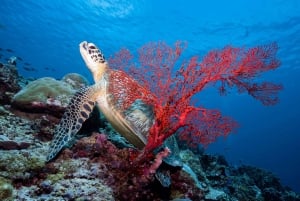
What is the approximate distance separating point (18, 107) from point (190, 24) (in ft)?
94.8

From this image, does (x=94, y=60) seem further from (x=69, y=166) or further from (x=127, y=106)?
(x=69, y=166)

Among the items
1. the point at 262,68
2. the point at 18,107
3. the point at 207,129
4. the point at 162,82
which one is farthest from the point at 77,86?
the point at 262,68

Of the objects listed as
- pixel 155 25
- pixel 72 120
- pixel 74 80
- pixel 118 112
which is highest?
pixel 155 25

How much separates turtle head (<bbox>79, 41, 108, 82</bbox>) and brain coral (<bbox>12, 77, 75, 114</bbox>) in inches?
32.7

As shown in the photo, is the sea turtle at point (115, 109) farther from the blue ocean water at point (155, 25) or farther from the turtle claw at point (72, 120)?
the blue ocean water at point (155, 25)

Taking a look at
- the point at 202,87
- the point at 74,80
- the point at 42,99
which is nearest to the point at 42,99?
the point at 42,99

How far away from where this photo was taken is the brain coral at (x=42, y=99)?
16.6 ft

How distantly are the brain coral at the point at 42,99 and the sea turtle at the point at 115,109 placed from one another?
1.07m

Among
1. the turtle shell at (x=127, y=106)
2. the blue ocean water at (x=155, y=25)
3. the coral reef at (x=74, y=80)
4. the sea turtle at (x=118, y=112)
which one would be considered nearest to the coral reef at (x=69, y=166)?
the sea turtle at (x=118, y=112)


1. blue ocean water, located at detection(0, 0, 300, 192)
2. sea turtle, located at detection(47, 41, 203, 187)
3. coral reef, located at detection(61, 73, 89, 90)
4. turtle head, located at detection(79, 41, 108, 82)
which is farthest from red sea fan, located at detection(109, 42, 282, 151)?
blue ocean water, located at detection(0, 0, 300, 192)

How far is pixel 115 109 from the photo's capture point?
13.5ft

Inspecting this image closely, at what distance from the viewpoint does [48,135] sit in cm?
456

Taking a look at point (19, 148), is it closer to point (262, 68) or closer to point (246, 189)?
point (262, 68)

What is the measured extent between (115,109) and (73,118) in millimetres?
795
